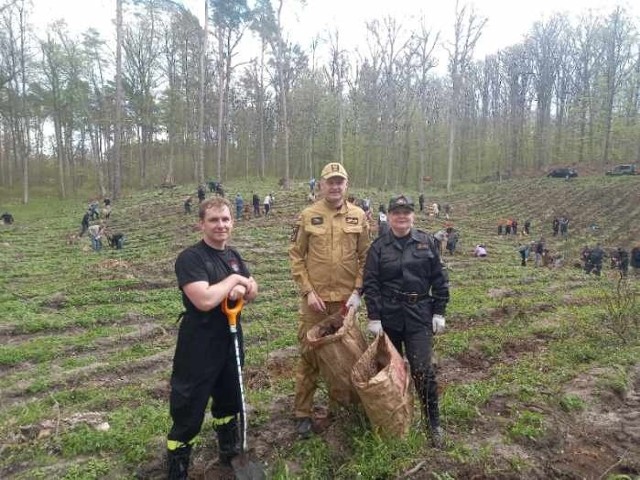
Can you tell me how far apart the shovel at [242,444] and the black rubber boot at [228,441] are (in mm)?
48

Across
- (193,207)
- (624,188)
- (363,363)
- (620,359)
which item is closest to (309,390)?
(363,363)

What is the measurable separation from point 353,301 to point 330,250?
44 cm

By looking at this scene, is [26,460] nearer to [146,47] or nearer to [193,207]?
[193,207]

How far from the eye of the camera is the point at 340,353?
A: 3301 millimetres

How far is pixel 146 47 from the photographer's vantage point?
108 feet

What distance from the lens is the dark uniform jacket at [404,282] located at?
3471mm

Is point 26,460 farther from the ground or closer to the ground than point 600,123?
closer to the ground

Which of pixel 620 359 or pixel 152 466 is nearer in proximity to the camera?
pixel 152 466

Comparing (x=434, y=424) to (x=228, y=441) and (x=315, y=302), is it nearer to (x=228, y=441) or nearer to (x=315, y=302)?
(x=315, y=302)

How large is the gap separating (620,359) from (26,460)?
19.7 feet

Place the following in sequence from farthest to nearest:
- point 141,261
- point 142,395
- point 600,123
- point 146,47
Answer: point 600,123
point 146,47
point 141,261
point 142,395

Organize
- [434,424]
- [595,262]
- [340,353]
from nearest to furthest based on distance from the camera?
[340,353] → [434,424] → [595,262]

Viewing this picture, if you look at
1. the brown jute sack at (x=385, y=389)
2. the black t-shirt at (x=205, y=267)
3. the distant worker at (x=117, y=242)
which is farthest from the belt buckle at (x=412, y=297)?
the distant worker at (x=117, y=242)

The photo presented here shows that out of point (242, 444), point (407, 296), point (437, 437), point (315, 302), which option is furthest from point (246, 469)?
point (407, 296)
